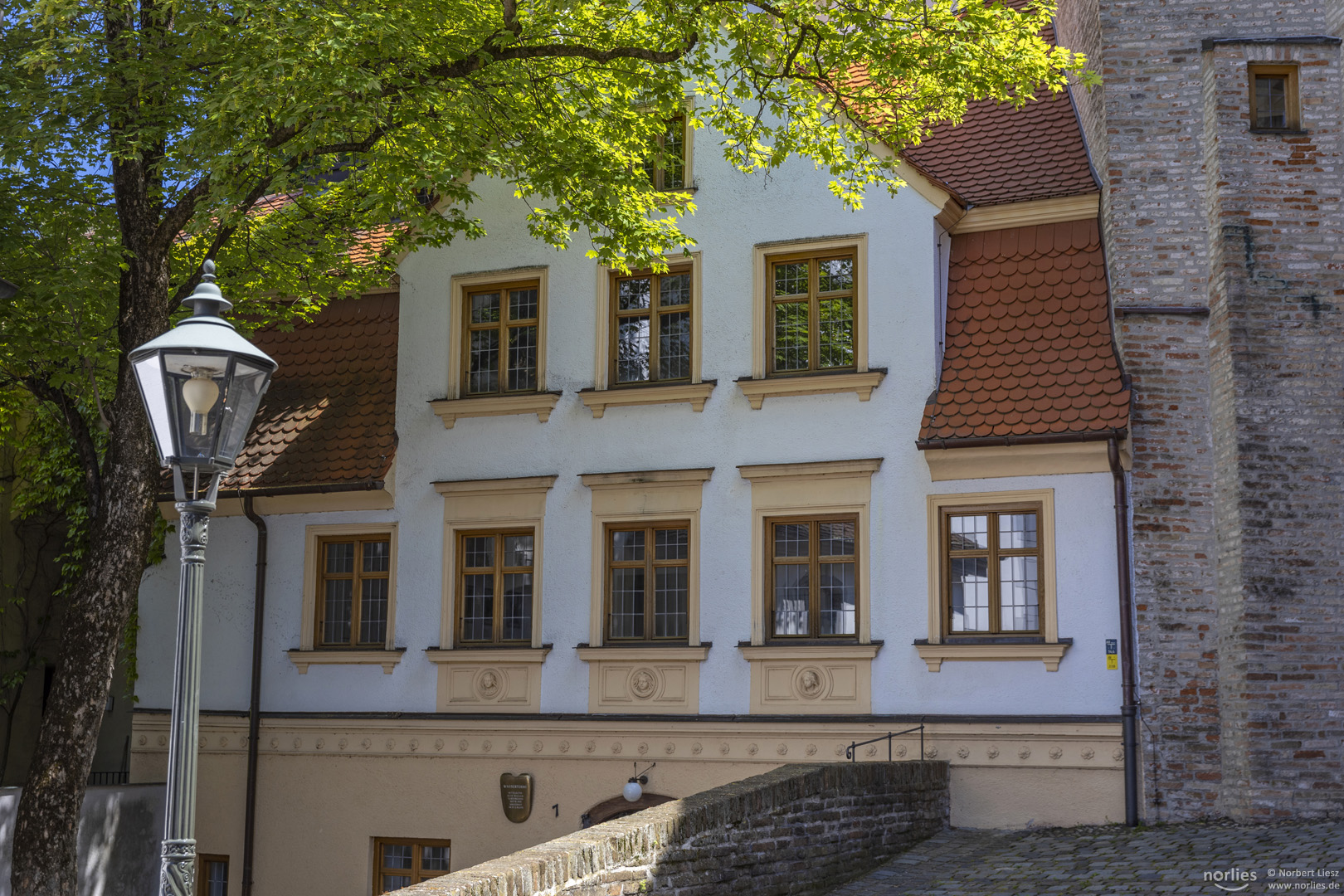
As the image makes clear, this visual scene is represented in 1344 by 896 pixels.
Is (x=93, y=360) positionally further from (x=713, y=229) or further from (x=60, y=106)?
(x=713, y=229)

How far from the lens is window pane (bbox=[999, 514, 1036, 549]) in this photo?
46.5ft

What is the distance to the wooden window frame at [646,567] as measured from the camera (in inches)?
609

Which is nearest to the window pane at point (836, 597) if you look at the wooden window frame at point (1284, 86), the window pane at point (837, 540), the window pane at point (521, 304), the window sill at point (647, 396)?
the window pane at point (837, 540)

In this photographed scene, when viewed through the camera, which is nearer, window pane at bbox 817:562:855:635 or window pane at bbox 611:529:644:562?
window pane at bbox 817:562:855:635

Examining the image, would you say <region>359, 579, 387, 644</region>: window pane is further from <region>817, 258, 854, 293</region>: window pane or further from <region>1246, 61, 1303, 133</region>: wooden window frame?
<region>1246, 61, 1303, 133</region>: wooden window frame

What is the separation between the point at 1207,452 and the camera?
541 inches

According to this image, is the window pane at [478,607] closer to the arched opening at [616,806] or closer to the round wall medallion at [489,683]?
the round wall medallion at [489,683]

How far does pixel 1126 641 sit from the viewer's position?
13.4m

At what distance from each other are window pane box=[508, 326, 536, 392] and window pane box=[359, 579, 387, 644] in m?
2.92

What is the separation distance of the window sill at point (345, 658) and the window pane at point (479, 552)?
128cm

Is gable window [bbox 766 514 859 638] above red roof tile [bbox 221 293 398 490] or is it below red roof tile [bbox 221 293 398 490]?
below

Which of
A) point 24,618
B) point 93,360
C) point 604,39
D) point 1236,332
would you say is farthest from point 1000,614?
point 24,618

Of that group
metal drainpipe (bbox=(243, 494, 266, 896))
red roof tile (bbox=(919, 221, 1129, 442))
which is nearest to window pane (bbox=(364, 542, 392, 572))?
metal drainpipe (bbox=(243, 494, 266, 896))

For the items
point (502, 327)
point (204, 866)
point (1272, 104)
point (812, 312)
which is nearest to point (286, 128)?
point (502, 327)
